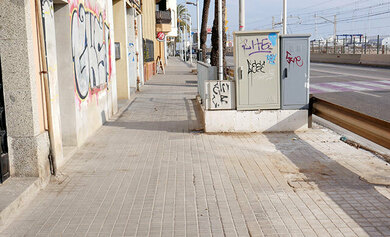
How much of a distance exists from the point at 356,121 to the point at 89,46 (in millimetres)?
5249

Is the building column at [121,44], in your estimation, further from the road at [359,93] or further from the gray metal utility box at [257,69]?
the road at [359,93]

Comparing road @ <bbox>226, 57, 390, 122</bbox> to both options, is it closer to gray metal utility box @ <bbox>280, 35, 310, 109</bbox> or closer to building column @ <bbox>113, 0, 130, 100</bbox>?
gray metal utility box @ <bbox>280, 35, 310, 109</bbox>

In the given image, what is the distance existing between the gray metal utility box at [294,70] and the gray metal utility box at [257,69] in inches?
4.8

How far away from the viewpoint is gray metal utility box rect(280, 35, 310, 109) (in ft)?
29.8

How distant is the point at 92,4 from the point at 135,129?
2816 millimetres

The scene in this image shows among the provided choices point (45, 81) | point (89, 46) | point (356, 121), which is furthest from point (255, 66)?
point (45, 81)

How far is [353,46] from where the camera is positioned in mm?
40062

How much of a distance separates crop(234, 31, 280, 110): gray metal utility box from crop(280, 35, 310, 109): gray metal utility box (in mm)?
123

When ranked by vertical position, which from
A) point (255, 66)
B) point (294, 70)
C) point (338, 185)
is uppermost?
point (255, 66)

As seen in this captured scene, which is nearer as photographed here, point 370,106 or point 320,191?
point 320,191

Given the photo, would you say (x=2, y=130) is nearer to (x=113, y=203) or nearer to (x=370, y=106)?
(x=113, y=203)

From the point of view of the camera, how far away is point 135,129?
32.4 ft

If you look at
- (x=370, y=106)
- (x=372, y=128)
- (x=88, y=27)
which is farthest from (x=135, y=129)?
(x=370, y=106)

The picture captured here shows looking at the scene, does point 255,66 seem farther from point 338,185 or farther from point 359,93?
point 359,93
